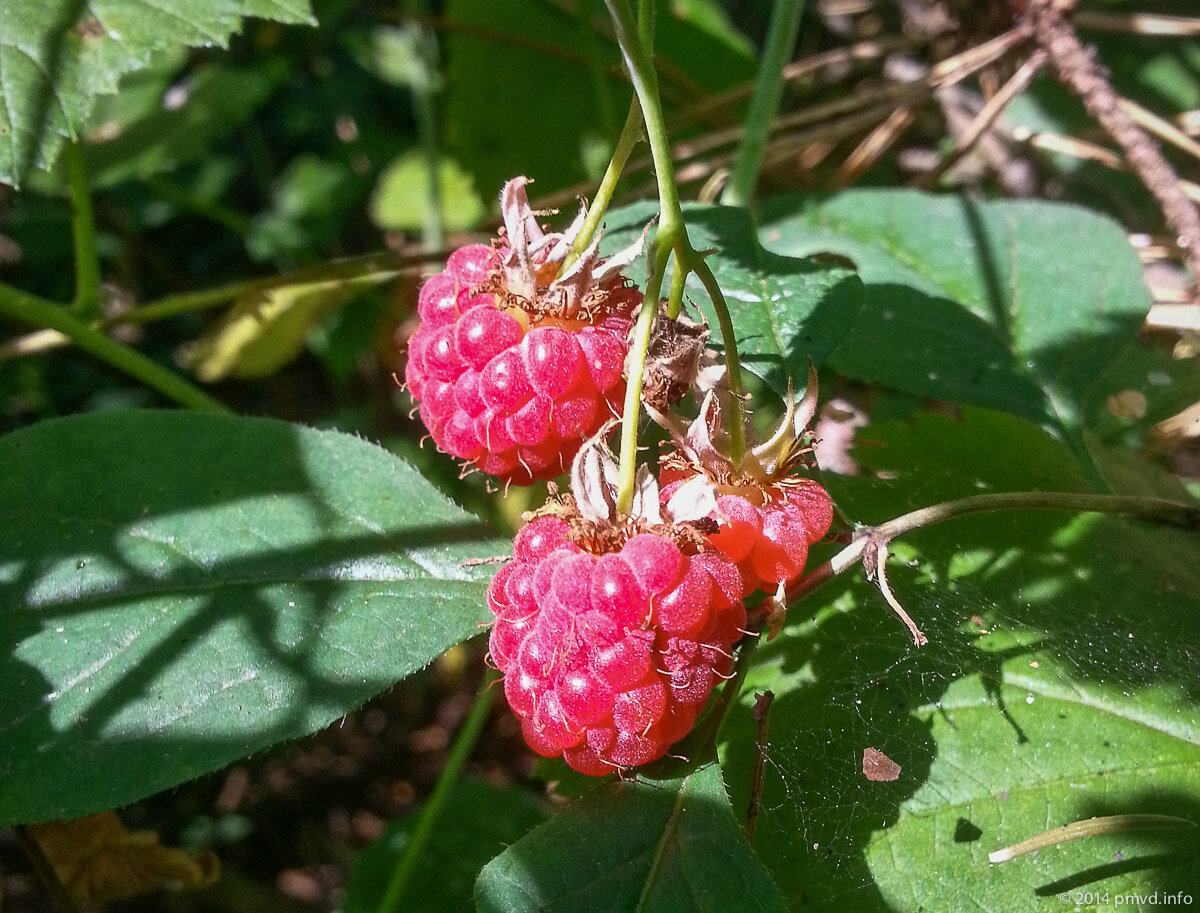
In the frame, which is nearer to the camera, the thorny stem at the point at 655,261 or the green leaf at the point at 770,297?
the thorny stem at the point at 655,261

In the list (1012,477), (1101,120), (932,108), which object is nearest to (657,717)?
(1012,477)

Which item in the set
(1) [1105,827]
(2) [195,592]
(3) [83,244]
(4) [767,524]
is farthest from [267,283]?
(1) [1105,827]

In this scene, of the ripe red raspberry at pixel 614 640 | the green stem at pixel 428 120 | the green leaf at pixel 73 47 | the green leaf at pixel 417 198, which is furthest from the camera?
the green leaf at pixel 417 198

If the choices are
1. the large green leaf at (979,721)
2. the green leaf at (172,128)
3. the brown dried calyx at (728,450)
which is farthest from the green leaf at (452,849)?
the green leaf at (172,128)

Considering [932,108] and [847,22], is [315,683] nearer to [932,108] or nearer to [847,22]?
[932,108]

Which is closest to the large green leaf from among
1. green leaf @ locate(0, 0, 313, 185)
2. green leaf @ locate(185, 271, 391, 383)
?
green leaf @ locate(0, 0, 313, 185)

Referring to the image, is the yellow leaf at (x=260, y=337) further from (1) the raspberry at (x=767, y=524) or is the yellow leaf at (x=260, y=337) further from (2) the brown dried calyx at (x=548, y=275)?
(1) the raspberry at (x=767, y=524)
